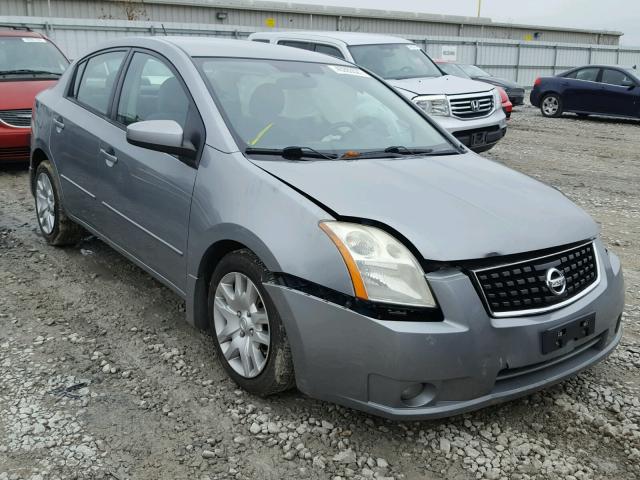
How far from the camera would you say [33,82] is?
27.5 feet

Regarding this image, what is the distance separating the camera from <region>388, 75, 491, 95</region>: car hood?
30.6ft

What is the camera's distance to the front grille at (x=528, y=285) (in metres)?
2.59

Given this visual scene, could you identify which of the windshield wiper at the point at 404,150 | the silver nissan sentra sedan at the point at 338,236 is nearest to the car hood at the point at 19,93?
the silver nissan sentra sedan at the point at 338,236

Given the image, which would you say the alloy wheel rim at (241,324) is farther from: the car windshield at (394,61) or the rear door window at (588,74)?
the rear door window at (588,74)

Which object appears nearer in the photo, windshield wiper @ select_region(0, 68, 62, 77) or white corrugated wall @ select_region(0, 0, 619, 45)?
windshield wiper @ select_region(0, 68, 62, 77)

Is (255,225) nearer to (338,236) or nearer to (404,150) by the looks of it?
(338,236)

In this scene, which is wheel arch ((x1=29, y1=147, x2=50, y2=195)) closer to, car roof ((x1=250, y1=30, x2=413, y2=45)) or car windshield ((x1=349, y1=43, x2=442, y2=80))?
car windshield ((x1=349, y1=43, x2=442, y2=80))

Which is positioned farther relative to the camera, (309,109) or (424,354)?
(309,109)

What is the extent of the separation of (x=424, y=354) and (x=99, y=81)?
3205 millimetres

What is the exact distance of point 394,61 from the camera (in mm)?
10117

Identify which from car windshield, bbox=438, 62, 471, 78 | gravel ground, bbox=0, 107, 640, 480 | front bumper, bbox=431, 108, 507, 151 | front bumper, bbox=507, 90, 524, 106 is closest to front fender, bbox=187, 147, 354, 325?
gravel ground, bbox=0, 107, 640, 480

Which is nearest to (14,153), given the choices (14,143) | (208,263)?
(14,143)

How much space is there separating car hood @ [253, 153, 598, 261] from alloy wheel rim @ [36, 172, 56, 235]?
2.69m

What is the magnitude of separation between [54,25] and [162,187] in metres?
18.3
